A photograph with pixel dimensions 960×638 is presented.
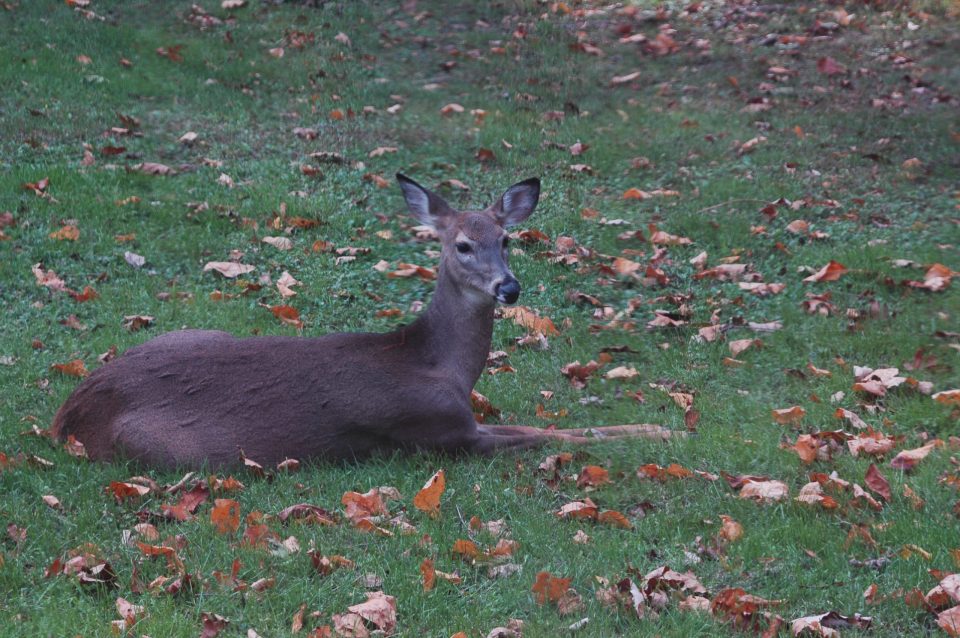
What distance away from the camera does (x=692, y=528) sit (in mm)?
5047

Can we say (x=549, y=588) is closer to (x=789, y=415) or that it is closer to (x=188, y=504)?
(x=188, y=504)

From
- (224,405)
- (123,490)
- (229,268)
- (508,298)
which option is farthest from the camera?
(229,268)

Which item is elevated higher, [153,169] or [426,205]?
[426,205]

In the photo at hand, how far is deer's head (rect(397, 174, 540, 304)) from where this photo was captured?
6.43m

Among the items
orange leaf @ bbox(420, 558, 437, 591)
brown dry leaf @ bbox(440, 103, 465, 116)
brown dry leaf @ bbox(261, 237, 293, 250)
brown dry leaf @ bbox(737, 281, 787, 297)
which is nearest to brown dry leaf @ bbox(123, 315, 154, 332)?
brown dry leaf @ bbox(261, 237, 293, 250)

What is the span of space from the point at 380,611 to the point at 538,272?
15.7 ft

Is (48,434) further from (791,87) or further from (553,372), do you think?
(791,87)

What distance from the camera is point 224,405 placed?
5.85 m

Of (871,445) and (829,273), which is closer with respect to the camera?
(871,445)

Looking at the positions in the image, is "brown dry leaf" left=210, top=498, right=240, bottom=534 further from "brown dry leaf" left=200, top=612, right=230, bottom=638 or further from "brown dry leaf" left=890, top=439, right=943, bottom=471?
"brown dry leaf" left=890, top=439, right=943, bottom=471

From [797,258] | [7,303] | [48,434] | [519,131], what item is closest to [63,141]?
[7,303]

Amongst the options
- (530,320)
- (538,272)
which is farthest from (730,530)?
(538,272)

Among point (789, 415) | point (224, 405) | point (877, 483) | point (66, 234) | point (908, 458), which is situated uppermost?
point (224, 405)

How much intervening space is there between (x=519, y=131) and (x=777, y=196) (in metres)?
2.93
